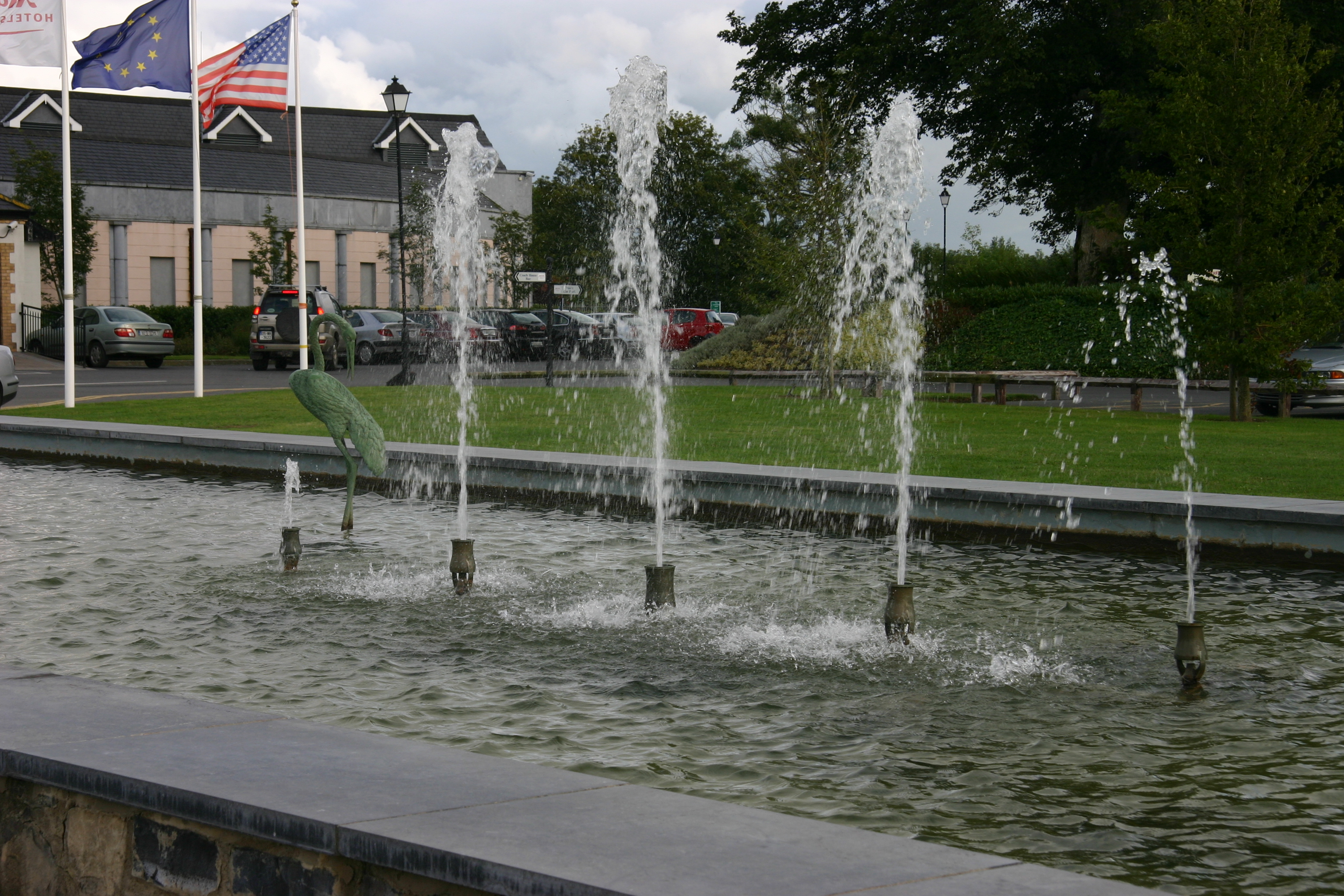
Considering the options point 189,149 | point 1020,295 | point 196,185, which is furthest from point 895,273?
point 189,149

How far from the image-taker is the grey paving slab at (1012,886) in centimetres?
295

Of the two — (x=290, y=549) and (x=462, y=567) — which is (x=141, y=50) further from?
(x=462, y=567)

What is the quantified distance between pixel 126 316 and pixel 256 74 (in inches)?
679

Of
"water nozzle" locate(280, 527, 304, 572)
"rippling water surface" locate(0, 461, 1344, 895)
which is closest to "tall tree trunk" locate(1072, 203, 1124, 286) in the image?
"rippling water surface" locate(0, 461, 1344, 895)

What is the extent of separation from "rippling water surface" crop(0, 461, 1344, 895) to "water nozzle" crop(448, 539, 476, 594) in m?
0.10

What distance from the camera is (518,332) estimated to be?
1674 inches

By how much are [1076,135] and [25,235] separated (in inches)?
1336

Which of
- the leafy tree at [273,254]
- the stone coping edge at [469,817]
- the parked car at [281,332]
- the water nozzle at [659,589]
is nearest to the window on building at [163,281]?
the leafy tree at [273,254]

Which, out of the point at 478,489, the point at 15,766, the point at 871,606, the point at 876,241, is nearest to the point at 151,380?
the point at 876,241

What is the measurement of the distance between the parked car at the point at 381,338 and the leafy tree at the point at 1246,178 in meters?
21.9

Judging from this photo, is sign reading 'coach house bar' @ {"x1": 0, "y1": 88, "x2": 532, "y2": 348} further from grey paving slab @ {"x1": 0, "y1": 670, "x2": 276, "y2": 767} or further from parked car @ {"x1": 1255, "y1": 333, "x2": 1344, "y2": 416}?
grey paving slab @ {"x1": 0, "y1": 670, "x2": 276, "y2": 767}

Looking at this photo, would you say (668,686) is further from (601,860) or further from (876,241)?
(876,241)

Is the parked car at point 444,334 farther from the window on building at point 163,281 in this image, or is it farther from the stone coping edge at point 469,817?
the stone coping edge at point 469,817

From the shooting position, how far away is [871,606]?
8.44 meters
